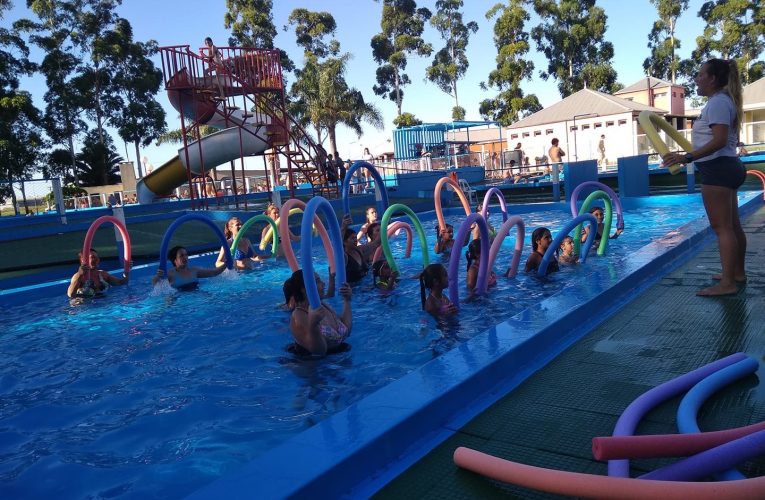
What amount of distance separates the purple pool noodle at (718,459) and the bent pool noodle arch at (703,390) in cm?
7

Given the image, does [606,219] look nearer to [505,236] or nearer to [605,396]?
[505,236]

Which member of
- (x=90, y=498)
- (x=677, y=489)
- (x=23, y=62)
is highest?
(x=23, y=62)

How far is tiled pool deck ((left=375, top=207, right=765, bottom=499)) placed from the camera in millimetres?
2721

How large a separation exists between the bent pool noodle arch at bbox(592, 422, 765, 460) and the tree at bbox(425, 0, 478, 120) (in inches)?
2229

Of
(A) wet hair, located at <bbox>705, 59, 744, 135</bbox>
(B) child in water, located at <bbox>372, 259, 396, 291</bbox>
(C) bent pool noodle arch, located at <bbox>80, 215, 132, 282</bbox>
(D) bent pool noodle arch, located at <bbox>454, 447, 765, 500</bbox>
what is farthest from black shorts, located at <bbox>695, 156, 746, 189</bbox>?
(C) bent pool noodle arch, located at <bbox>80, 215, 132, 282</bbox>

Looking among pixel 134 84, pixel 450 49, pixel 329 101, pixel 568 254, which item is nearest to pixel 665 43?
pixel 450 49

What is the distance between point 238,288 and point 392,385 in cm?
640

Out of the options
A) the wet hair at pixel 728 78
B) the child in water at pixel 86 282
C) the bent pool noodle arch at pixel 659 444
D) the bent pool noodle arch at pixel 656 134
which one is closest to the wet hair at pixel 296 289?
the bent pool noodle arch at pixel 656 134

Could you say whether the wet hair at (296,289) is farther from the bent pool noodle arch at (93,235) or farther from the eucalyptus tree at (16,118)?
the eucalyptus tree at (16,118)

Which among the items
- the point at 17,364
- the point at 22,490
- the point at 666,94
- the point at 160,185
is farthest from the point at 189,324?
the point at 666,94

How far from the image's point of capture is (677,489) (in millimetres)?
1920

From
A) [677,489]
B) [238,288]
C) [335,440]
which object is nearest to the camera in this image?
[677,489]

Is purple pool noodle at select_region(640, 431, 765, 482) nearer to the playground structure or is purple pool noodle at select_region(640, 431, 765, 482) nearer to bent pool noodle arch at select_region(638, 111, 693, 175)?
bent pool noodle arch at select_region(638, 111, 693, 175)

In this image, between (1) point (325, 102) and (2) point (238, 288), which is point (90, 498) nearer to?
(2) point (238, 288)
